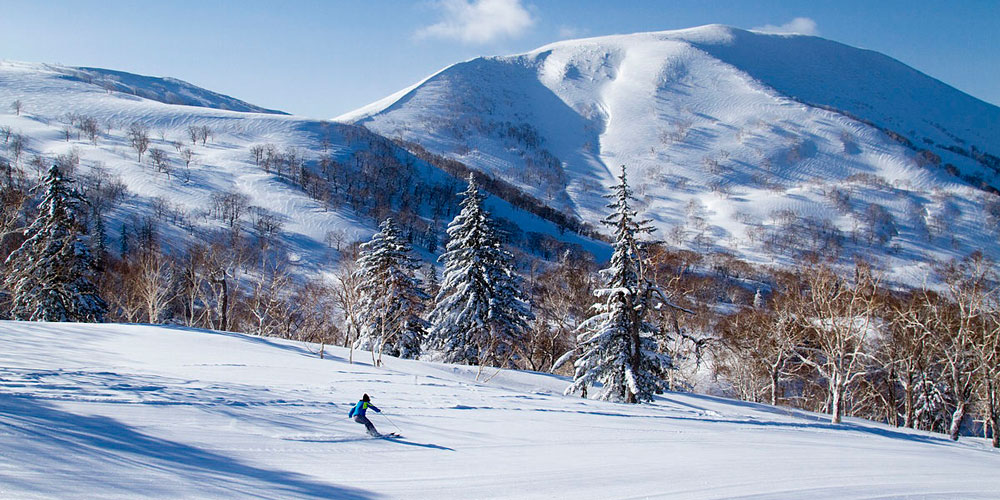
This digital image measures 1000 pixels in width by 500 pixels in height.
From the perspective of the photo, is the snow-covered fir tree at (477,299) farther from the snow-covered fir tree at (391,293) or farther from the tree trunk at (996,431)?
the tree trunk at (996,431)

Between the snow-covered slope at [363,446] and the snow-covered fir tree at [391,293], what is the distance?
50.6ft

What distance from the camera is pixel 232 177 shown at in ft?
504

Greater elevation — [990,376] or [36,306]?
[990,376]

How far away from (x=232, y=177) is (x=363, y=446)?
171 meters

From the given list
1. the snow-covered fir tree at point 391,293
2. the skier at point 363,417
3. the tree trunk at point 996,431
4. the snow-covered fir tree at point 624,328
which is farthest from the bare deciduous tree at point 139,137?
the tree trunk at point 996,431

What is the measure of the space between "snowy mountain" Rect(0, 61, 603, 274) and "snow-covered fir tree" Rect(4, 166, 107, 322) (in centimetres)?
8289

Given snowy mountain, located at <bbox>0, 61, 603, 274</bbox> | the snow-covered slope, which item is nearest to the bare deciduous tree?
snowy mountain, located at <bbox>0, 61, 603, 274</bbox>

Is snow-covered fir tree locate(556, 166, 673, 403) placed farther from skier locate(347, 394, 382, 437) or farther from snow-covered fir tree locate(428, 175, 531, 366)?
skier locate(347, 394, 382, 437)

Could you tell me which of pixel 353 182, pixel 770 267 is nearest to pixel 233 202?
pixel 353 182

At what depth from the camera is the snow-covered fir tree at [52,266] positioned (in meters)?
25.2

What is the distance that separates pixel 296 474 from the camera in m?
4.93

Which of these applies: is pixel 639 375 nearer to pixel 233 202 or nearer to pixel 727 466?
pixel 727 466

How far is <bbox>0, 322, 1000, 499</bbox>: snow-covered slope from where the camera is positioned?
4402 mm

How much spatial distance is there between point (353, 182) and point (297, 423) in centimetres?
17359
